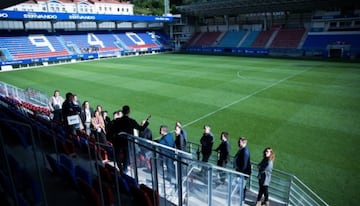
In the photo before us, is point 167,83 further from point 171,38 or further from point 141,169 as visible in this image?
point 171,38

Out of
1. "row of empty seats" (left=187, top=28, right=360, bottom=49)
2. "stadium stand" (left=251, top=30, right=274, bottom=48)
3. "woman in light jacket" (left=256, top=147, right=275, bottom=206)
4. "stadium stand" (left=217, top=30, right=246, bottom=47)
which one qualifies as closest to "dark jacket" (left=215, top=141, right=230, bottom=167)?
"woman in light jacket" (left=256, top=147, right=275, bottom=206)

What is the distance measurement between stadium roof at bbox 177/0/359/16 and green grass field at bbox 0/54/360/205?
16.6 metres

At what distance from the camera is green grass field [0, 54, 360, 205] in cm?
810

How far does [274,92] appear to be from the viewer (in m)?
17.2

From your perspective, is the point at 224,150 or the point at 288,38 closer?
the point at 224,150

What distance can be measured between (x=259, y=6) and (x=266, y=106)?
3272 centimetres

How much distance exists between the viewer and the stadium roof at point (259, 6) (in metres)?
36.9

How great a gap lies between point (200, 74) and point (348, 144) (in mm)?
16176

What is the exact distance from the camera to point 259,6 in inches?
1633

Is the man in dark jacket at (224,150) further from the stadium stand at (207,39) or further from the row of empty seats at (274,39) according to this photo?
the stadium stand at (207,39)

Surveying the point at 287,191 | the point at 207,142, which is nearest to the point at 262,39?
the point at 207,142

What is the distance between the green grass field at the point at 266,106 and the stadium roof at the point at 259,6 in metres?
16.6

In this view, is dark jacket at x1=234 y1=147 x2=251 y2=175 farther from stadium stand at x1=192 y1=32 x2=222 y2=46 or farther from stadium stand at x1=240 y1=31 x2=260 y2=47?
stadium stand at x1=192 y1=32 x2=222 y2=46

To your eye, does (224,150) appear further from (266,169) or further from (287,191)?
(287,191)
